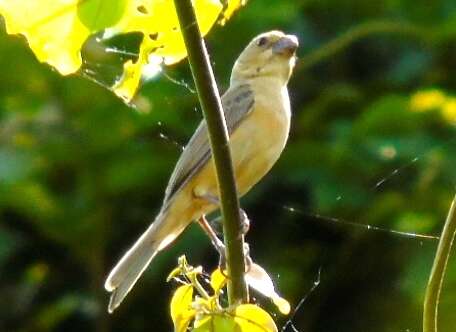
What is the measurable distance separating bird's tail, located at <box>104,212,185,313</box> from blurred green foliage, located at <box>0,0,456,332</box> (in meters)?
1.26

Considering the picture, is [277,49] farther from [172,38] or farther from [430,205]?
[172,38]

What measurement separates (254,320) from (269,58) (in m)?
2.90

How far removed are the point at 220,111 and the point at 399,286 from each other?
11.5 ft

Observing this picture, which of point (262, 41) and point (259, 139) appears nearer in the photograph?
point (259, 139)

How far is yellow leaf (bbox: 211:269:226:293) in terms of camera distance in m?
1.38

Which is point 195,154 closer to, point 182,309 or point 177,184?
point 177,184

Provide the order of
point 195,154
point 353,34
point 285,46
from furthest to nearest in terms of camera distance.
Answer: point 353,34 < point 285,46 < point 195,154

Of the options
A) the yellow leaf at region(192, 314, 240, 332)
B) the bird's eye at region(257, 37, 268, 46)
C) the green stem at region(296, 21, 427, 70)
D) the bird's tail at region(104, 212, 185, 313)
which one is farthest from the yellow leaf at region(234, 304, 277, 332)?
the green stem at region(296, 21, 427, 70)

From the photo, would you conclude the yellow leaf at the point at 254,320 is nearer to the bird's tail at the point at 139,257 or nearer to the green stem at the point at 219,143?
the green stem at the point at 219,143

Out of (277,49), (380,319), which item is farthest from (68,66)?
(380,319)

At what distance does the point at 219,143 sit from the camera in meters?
1.24

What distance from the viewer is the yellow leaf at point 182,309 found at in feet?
4.20

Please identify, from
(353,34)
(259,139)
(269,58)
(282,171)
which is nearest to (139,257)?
(259,139)

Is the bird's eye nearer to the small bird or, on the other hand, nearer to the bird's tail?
the small bird
